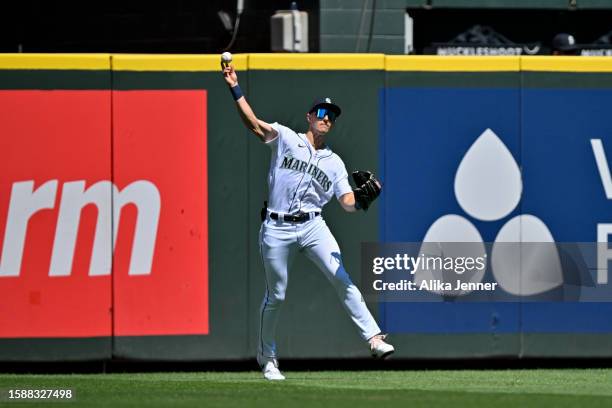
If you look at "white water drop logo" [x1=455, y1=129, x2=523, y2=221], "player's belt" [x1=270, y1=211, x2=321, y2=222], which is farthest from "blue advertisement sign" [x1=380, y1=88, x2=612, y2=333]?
"player's belt" [x1=270, y1=211, x2=321, y2=222]

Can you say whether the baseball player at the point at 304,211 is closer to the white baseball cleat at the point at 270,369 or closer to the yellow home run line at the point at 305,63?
the white baseball cleat at the point at 270,369

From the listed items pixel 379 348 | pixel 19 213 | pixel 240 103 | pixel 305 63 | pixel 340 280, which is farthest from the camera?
pixel 305 63

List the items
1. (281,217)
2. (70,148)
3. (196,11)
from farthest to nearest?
(196,11)
(70,148)
(281,217)

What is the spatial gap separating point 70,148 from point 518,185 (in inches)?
134

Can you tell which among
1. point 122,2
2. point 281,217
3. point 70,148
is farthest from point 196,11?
point 281,217

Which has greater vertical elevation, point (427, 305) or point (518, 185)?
point (518, 185)

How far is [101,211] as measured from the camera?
437 inches

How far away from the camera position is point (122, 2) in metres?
16.4

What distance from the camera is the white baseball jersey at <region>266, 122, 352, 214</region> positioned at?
1017cm

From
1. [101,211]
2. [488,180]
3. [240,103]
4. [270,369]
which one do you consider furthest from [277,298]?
[488,180]

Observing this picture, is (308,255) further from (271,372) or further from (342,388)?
(342,388)

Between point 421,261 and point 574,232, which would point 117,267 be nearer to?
point 421,261

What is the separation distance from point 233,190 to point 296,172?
3.85 feet

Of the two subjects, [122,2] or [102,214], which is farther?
[122,2]
